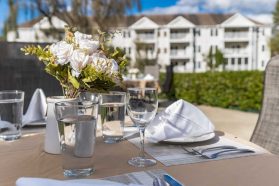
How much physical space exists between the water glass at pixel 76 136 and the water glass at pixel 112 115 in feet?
0.90

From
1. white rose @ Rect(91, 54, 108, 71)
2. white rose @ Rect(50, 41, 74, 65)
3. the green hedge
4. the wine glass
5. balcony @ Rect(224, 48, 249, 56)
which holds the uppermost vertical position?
balcony @ Rect(224, 48, 249, 56)

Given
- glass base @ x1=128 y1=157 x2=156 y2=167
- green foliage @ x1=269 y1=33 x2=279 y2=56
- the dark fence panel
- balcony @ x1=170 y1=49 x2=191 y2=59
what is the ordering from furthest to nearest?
balcony @ x1=170 y1=49 x2=191 y2=59 → green foliage @ x1=269 y1=33 x2=279 y2=56 → the dark fence panel → glass base @ x1=128 y1=157 x2=156 y2=167

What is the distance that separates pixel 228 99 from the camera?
6.46m

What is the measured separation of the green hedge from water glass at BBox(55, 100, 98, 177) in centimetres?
541

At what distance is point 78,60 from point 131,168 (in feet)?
1.08

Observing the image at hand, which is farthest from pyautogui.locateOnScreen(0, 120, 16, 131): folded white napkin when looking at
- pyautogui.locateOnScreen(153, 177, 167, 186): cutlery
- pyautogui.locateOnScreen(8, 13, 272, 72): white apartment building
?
pyautogui.locateOnScreen(8, 13, 272, 72): white apartment building

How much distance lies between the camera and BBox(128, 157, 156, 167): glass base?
2.71 ft

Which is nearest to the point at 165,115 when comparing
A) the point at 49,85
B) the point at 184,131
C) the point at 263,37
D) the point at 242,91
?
the point at 184,131

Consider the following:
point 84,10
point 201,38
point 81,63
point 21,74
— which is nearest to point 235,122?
point 21,74

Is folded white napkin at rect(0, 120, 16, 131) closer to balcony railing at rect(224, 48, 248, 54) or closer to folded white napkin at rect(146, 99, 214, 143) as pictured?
folded white napkin at rect(146, 99, 214, 143)

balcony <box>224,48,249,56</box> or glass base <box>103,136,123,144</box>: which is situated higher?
balcony <box>224,48,249,56</box>

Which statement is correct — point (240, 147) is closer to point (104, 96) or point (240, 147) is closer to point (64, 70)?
point (104, 96)

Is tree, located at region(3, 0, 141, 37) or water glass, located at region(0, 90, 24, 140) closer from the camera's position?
water glass, located at region(0, 90, 24, 140)

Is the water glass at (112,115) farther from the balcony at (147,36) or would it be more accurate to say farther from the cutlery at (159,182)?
the balcony at (147,36)
